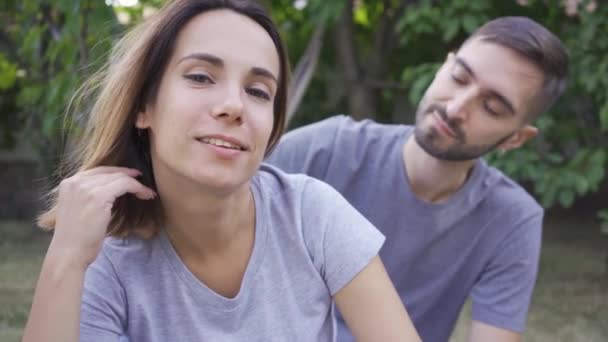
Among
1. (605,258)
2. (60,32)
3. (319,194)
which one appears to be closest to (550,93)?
(319,194)

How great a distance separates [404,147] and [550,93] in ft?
1.53

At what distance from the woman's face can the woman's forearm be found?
25cm

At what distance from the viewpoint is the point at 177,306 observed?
1.45 metres

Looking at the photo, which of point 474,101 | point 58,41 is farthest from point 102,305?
point 58,41

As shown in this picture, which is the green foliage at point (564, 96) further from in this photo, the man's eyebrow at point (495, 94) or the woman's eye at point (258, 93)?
the woman's eye at point (258, 93)

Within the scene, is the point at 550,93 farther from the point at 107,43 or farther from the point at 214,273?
the point at 107,43

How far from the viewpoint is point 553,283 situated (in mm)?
4891

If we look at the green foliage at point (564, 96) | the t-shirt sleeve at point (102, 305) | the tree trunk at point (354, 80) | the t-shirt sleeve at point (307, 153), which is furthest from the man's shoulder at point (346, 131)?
the tree trunk at point (354, 80)

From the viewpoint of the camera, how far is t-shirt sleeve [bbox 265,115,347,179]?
2201 mm

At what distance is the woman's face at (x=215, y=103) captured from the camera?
4.45ft

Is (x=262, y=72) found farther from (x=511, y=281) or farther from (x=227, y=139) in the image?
(x=511, y=281)

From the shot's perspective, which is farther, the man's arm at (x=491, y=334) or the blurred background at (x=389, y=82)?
the blurred background at (x=389, y=82)

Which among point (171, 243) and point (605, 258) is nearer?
point (171, 243)

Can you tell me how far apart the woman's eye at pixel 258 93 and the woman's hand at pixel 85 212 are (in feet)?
0.90
